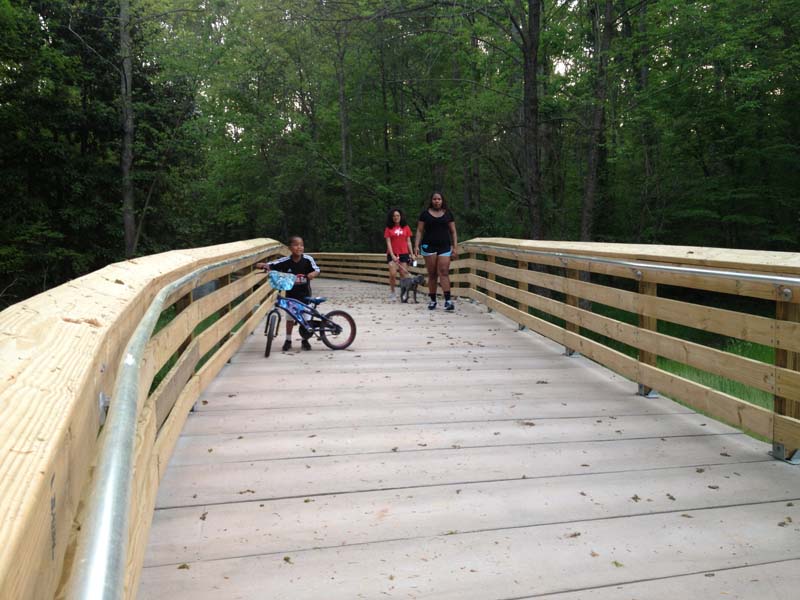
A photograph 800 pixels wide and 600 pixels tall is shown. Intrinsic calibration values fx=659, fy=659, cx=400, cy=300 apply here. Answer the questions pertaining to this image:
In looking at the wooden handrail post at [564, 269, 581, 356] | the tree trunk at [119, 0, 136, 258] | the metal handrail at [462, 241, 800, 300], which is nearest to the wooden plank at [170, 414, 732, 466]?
the metal handrail at [462, 241, 800, 300]

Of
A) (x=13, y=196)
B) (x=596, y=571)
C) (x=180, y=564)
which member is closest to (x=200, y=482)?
(x=180, y=564)

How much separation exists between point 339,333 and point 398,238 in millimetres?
5527

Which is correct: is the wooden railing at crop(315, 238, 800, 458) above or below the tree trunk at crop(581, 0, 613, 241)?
below

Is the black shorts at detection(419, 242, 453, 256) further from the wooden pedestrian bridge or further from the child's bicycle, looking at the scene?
the wooden pedestrian bridge

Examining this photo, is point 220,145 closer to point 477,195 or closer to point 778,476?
point 477,195

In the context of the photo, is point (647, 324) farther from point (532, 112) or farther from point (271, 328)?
point (532, 112)

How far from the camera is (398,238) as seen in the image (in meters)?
12.5

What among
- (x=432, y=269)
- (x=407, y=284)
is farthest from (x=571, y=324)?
(x=407, y=284)

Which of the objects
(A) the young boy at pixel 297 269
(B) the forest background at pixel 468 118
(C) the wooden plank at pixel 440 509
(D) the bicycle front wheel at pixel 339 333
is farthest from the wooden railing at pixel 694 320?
(B) the forest background at pixel 468 118

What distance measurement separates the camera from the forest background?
16438 mm

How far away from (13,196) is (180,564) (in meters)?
20.1

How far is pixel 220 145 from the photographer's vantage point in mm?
30641

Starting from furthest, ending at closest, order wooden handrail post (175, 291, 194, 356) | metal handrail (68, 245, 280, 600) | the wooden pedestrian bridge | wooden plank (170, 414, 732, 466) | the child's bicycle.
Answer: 1. the child's bicycle
2. wooden handrail post (175, 291, 194, 356)
3. wooden plank (170, 414, 732, 466)
4. the wooden pedestrian bridge
5. metal handrail (68, 245, 280, 600)

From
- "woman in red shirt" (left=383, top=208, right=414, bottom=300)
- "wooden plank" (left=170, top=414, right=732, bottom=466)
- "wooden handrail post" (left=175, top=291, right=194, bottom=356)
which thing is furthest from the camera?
"woman in red shirt" (left=383, top=208, right=414, bottom=300)
